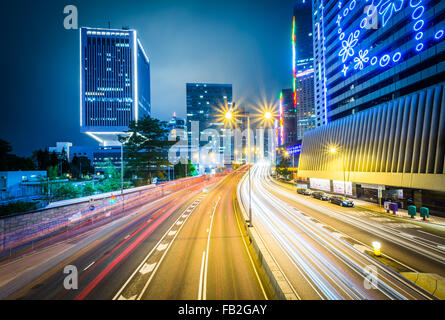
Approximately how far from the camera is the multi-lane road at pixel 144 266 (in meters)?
7.79

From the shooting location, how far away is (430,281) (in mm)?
8203

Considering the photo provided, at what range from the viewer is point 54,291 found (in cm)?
793

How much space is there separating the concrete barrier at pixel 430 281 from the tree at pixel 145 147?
35528 mm

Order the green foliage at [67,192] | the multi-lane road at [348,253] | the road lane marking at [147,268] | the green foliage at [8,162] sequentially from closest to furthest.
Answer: the multi-lane road at [348,253] → the road lane marking at [147,268] → the green foliage at [67,192] → the green foliage at [8,162]

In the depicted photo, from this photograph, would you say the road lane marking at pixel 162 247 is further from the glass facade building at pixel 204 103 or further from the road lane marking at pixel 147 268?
the glass facade building at pixel 204 103

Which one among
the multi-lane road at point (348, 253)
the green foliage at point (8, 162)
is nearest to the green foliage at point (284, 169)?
the multi-lane road at point (348, 253)

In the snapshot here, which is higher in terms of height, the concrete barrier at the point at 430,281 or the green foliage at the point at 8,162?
the green foliage at the point at 8,162

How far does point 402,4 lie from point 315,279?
46832 millimetres

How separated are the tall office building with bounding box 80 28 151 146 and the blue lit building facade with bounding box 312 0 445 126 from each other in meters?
103

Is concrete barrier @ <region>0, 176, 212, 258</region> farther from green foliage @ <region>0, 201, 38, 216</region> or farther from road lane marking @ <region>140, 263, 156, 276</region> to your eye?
road lane marking @ <region>140, 263, 156, 276</region>

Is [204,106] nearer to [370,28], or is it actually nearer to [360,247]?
[370,28]
